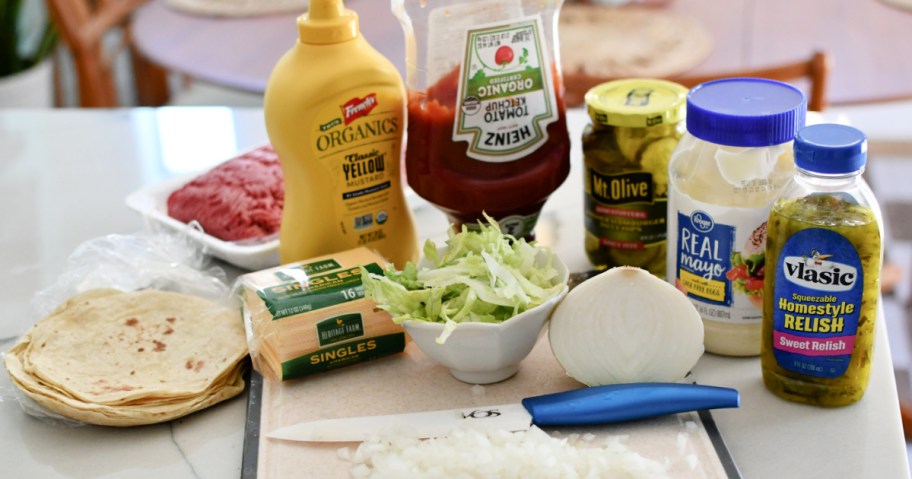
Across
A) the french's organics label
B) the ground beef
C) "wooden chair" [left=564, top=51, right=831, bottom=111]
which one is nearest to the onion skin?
the french's organics label

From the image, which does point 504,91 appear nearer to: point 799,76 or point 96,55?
point 799,76

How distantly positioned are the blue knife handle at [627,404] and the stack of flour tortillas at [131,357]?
1.06 ft

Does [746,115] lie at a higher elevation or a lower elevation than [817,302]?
higher

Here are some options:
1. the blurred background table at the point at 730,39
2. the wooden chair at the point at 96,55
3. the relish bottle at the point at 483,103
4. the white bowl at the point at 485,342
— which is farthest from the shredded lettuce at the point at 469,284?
the wooden chair at the point at 96,55

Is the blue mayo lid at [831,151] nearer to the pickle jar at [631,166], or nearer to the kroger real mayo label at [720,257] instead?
the kroger real mayo label at [720,257]

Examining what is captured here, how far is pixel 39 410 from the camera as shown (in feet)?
3.36

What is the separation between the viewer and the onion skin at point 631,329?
38.4 inches

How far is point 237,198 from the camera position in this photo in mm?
1296

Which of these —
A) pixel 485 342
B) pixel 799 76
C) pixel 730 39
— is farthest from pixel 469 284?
pixel 730 39

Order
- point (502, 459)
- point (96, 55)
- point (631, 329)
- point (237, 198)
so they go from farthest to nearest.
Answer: point (96, 55), point (237, 198), point (631, 329), point (502, 459)

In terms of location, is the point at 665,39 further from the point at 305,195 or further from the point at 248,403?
the point at 248,403

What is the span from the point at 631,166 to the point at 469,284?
259mm

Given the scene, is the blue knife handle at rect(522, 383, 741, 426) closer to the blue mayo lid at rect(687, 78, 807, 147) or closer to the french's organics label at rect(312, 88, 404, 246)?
the blue mayo lid at rect(687, 78, 807, 147)

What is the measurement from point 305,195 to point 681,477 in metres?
0.52
